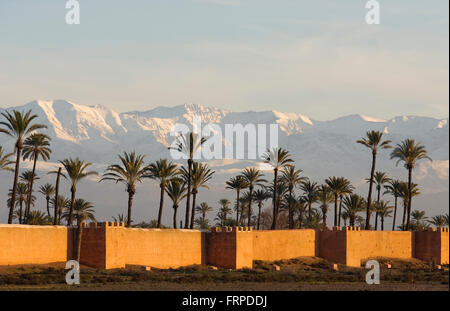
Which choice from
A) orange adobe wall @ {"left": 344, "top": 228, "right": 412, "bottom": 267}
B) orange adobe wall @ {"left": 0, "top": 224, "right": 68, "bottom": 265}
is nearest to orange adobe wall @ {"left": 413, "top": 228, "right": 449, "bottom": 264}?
orange adobe wall @ {"left": 344, "top": 228, "right": 412, "bottom": 267}

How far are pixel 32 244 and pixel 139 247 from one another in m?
9.33

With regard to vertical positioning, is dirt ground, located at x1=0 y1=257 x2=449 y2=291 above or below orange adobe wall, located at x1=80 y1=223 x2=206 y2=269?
below

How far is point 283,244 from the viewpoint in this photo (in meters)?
73.2

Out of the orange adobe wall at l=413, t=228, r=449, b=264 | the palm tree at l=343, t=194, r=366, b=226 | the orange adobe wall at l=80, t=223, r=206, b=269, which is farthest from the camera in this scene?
the palm tree at l=343, t=194, r=366, b=226

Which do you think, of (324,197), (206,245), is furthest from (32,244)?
(324,197)

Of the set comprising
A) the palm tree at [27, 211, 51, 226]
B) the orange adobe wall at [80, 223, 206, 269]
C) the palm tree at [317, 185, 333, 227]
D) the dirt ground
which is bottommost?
the dirt ground

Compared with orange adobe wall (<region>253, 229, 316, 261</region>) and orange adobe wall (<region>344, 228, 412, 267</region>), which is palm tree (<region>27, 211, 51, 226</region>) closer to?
orange adobe wall (<region>253, 229, 316, 261</region>)

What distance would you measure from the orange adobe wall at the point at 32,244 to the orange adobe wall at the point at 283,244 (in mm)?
19904

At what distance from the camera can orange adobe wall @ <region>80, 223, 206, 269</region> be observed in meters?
56.3
